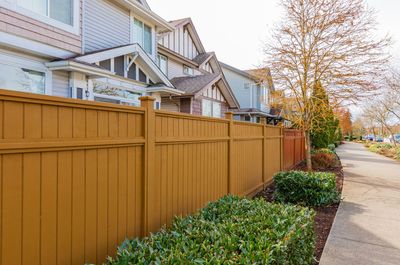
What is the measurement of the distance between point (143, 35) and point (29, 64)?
497 cm

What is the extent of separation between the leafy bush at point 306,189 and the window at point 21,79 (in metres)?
6.23

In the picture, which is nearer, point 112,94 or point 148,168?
point 148,168

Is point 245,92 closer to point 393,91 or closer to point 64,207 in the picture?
point 393,91

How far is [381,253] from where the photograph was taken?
402 cm

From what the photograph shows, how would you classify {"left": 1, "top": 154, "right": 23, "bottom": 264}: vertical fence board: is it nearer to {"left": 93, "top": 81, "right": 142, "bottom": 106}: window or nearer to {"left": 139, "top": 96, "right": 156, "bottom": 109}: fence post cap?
{"left": 139, "top": 96, "right": 156, "bottom": 109}: fence post cap

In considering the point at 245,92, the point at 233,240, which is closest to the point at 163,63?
the point at 233,240

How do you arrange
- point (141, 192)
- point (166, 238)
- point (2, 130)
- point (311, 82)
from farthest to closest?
point (311, 82)
point (141, 192)
point (166, 238)
point (2, 130)

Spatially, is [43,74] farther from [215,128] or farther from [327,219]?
[327,219]

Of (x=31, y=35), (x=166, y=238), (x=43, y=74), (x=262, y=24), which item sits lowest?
(x=166, y=238)

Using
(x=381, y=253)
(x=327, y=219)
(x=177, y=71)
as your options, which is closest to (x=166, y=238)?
(x=381, y=253)

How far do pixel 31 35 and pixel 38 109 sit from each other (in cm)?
519

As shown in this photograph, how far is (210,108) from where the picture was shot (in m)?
14.6

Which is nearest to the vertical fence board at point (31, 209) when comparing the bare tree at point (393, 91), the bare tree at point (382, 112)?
the bare tree at point (393, 91)

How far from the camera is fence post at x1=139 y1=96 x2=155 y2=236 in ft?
10.3
